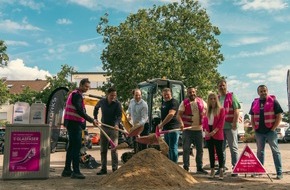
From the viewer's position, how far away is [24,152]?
Answer: 8.10 meters

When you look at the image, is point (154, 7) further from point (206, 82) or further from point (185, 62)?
point (206, 82)

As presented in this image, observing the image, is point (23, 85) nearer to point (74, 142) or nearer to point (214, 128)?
point (74, 142)

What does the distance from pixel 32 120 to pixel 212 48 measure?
19.5 m

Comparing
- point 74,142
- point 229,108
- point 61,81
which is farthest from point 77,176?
point 61,81

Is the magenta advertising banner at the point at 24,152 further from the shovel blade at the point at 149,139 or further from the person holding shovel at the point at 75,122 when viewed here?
the shovel blade at the point at 149,139

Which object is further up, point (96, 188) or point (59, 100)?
point (59, 100)

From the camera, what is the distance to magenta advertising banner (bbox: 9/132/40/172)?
8008 mm

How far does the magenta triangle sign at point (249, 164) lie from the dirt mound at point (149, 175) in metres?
1.11

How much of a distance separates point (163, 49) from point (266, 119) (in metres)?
22.6

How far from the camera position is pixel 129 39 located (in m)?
29.3

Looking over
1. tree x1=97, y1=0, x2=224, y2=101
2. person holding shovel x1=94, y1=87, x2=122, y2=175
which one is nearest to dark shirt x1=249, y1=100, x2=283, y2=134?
person holding shovel x1=94, y1=87, x2=122, y2=175

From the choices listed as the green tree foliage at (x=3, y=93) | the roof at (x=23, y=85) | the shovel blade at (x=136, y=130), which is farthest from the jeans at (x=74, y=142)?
the roof at (x=23, y=85)

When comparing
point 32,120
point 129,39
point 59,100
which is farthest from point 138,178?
point 129,39

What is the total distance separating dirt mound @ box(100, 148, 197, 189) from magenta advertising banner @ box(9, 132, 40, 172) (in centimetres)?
180
